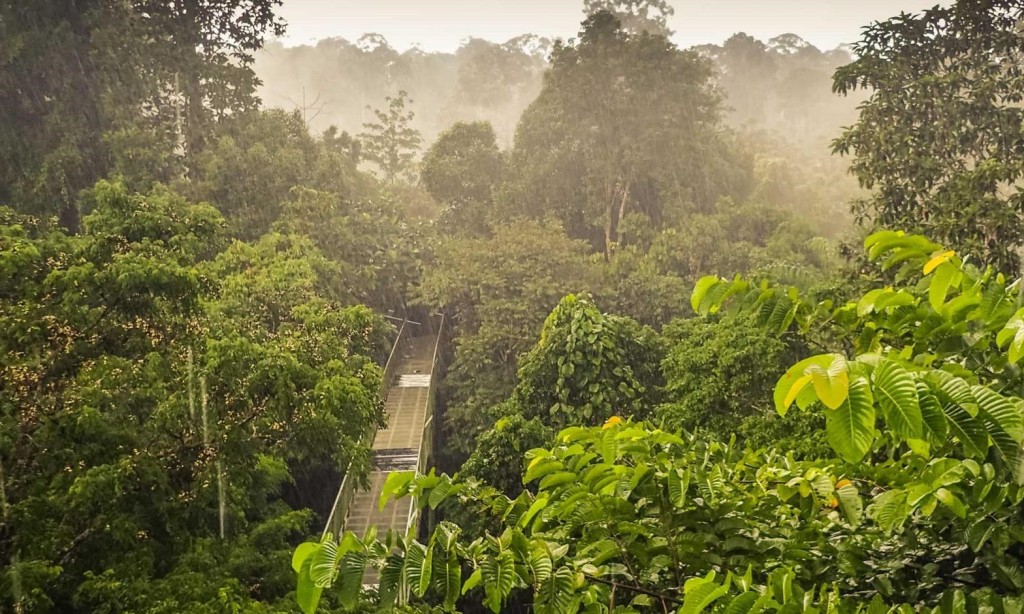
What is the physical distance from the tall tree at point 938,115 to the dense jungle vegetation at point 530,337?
51 millimetres

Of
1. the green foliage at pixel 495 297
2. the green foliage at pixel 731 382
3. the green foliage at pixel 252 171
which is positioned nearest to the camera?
the green foliage at pixel 731 382

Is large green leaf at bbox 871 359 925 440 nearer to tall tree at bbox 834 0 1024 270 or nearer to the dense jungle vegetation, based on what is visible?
the dense jungle vegetation

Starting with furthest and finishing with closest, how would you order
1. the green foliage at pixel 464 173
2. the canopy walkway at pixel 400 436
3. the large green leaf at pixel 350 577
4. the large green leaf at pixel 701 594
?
1. the green foliage at pixel 464 173
2. the canopy walkway at pixel 400 436
3. the large green leaf at pixel 350 577
4. the large green leaf at pixel 701 594

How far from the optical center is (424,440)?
48.1 ft

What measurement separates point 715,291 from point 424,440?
13.1m

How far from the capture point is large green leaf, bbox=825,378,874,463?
3.78ft

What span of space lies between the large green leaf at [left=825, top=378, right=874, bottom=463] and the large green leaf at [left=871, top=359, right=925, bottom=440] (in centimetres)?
3

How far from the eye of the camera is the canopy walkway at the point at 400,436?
469 inches

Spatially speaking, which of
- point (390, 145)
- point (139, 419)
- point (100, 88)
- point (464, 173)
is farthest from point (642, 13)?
point (139, 419)

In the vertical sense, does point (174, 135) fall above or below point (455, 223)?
above

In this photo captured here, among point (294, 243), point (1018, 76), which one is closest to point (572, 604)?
point (1018, 76)

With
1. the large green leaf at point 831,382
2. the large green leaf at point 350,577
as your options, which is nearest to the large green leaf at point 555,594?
the large green leaf at point 350,577

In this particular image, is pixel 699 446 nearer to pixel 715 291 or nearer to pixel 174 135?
pixel 715 291

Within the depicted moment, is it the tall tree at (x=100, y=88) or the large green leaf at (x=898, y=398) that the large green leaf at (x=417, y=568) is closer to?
the large green leaf at (x=898, y=398)
